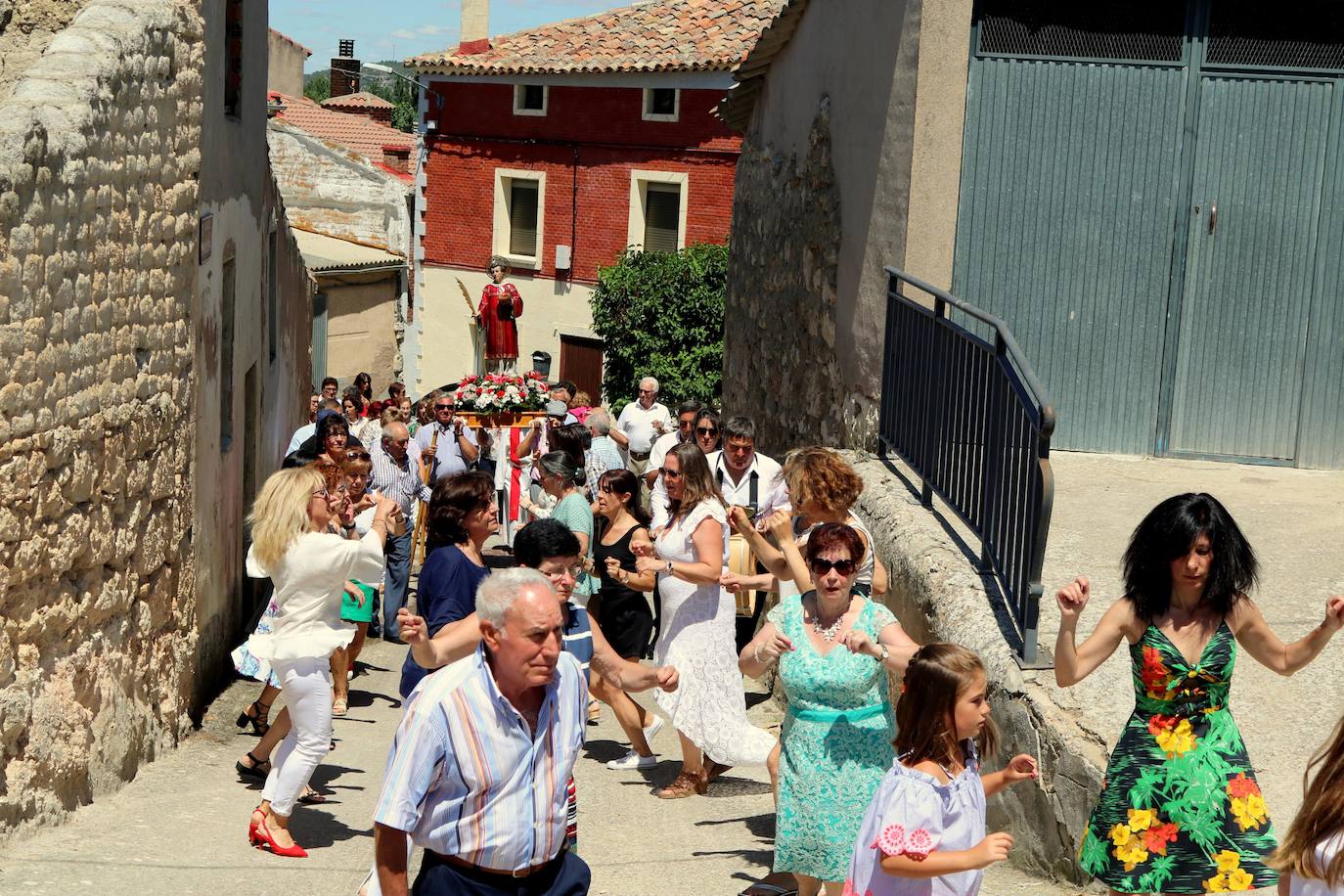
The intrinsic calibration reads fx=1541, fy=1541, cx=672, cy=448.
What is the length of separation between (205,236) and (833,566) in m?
5.47

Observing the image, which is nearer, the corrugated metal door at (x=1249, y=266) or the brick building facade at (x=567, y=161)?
the corrugated metal door at (x=1249, y=266)

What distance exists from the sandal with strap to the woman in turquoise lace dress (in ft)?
8.08

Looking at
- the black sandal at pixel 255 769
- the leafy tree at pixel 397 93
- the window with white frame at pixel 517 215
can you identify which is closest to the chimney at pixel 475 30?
the window with white frame at pixel 517 215

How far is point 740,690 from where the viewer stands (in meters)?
7.72

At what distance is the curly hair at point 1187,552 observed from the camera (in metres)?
4.61

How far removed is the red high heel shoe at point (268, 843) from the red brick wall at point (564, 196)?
23401 mm

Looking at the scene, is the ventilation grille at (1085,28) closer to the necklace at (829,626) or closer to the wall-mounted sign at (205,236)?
the wall-mounted sign at (205,236)

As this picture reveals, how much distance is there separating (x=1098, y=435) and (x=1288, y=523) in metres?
1.78

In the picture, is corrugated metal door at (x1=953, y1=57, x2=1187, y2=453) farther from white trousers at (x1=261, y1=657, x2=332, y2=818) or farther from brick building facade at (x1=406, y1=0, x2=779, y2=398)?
brick building facade at (x1=406, y1=0, x2=779, y2=398)

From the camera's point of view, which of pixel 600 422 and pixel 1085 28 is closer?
pixel 1085 28

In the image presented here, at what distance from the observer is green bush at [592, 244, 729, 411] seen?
28531mm

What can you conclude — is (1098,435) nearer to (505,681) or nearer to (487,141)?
(505,681)

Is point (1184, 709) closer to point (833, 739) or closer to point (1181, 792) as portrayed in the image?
point (1181, 792)

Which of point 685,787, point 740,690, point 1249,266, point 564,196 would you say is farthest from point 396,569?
point 564,196
